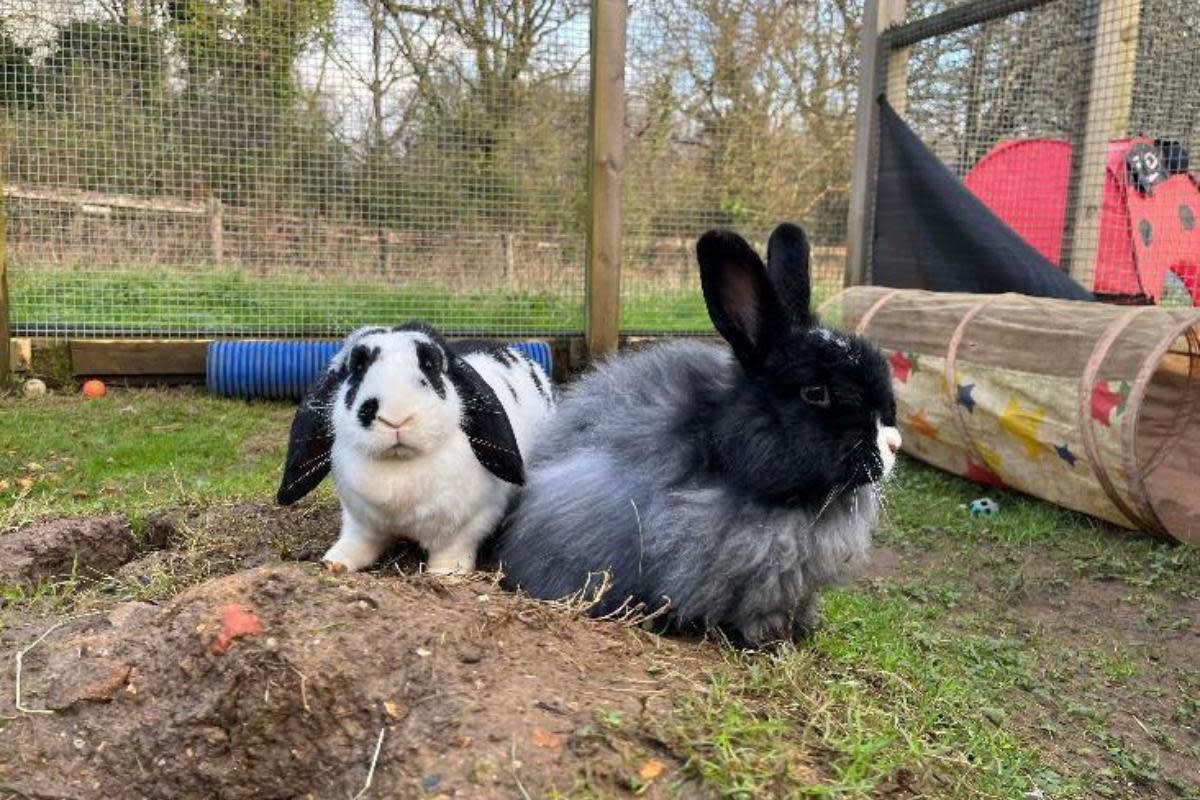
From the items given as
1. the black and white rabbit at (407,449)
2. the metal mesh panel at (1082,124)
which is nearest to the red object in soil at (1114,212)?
the metal mesh panel at (1082,124)

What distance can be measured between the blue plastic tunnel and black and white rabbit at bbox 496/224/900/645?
349 centimetres

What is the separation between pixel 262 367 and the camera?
5418mm

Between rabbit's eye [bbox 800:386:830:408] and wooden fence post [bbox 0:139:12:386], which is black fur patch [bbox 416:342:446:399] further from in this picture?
wooden fence post [bbox 0:139:12:386]

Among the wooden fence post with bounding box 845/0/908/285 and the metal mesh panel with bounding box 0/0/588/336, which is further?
the wooden fence post with bounding box 845/0/908/285

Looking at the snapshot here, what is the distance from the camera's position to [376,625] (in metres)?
1.60

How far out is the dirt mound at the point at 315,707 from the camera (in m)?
1.38

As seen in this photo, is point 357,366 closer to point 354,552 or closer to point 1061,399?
point 354,552

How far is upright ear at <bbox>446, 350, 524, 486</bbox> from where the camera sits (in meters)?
2.01

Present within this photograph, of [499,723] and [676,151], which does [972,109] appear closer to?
[676,151]

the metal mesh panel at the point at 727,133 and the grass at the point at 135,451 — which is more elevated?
the metal mesh panel at the point at 727,133

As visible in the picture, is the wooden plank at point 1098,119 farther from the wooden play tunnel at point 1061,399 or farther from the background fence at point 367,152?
the background fence at point 367,152

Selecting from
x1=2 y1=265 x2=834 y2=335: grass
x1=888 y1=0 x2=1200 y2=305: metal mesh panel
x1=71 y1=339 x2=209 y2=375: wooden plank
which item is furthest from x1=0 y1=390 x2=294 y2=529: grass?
x1=888 y1=0 x2=1200 y2=305: metal mesh panel

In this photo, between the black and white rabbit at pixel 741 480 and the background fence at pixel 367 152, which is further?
the background fence at pixel 367 152

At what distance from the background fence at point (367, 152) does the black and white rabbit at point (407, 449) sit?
12.6ft
